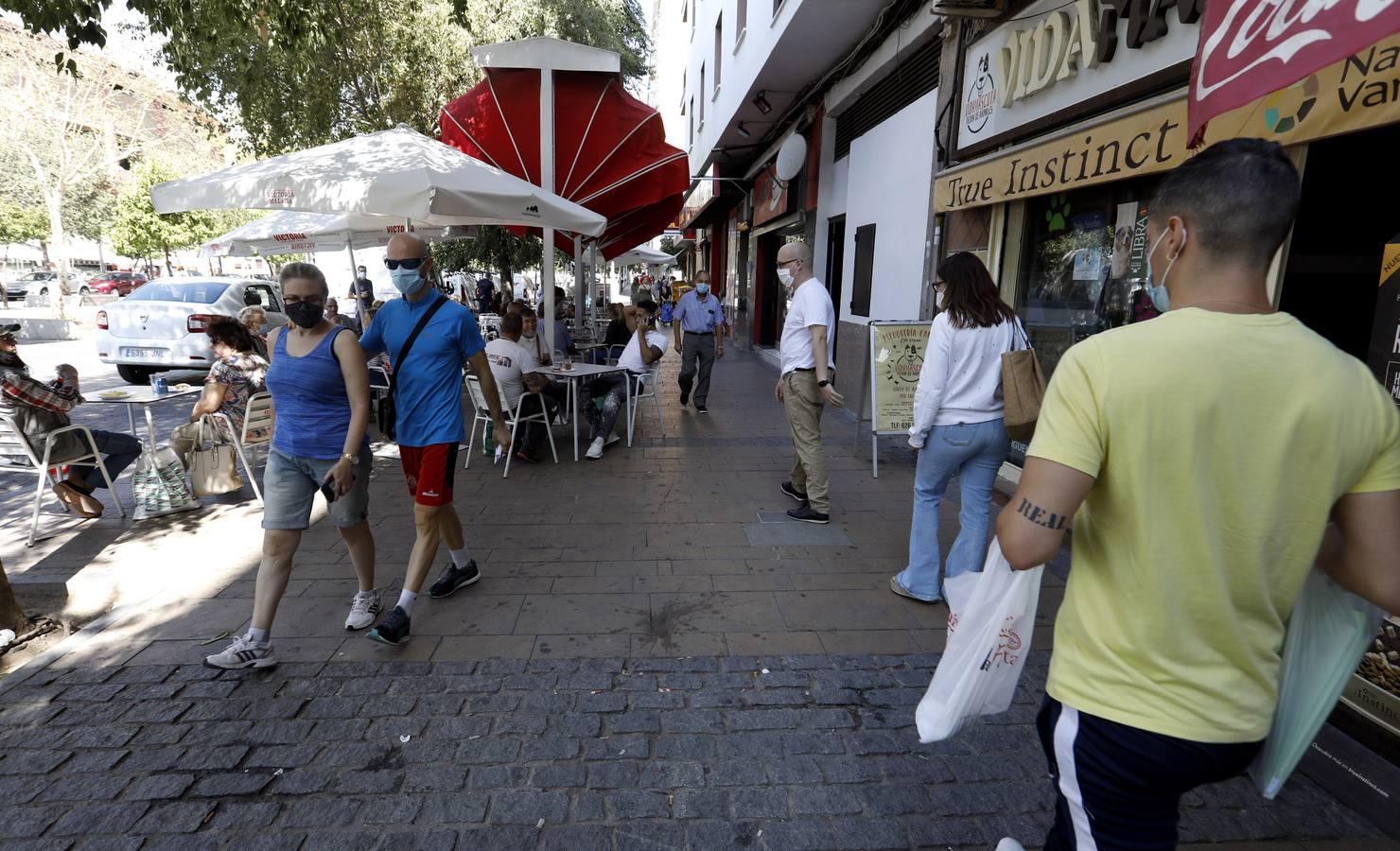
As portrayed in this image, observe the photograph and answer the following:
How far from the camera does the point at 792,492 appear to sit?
569 centimetres

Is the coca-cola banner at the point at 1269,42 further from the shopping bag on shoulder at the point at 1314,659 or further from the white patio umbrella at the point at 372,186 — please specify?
the white patio umbrella at the point at 372,186

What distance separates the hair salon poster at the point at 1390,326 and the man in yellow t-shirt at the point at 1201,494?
1.85m

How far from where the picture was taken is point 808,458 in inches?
197

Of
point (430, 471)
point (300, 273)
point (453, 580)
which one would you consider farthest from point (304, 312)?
point (453, 580)

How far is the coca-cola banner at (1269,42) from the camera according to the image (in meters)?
1.98

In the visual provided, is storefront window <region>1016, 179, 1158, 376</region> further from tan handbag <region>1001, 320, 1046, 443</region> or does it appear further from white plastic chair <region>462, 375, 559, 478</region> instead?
white plastic chair <region>462, 375, 559, 478</region>

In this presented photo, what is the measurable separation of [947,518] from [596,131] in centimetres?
555

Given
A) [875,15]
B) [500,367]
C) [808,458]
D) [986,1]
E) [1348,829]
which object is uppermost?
[875,15]

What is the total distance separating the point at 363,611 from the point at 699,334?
20.4ft

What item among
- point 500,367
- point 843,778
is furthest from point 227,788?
point 500,367

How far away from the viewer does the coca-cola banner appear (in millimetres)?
1976

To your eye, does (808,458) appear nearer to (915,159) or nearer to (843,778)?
(843,778)

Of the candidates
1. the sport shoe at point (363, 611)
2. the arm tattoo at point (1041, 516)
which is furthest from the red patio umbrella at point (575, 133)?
the arm tattoo at point (1041, 516)

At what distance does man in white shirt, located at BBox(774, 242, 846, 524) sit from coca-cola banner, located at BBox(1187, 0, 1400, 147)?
2405 mm
